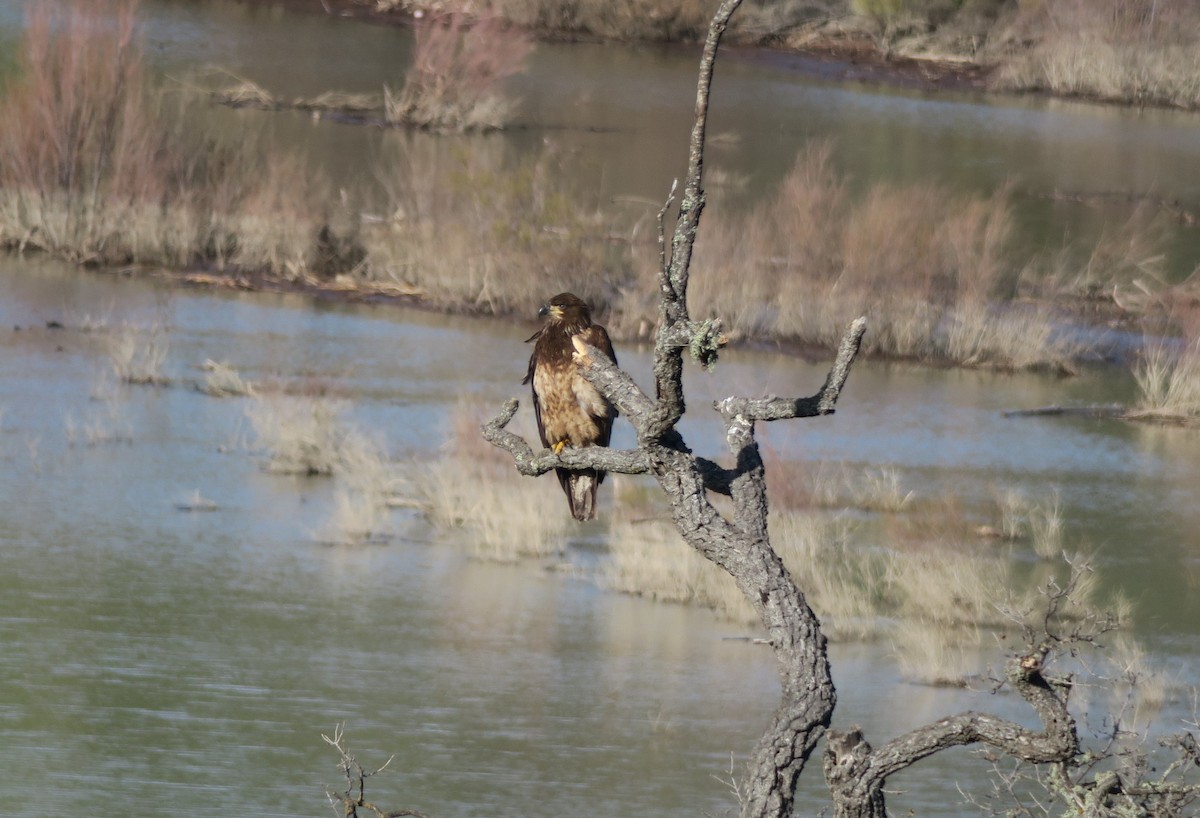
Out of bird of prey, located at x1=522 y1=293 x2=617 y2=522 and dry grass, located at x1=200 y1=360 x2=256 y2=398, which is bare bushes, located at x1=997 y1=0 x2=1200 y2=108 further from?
bird of prey, located at x1=522 y1=293 x2=617 y2=522

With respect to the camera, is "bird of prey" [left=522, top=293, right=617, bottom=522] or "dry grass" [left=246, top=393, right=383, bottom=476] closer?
"bird of prey" [left=522, top=293, right=617, bottom=522]

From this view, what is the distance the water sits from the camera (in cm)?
1011

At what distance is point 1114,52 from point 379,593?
27.6 m

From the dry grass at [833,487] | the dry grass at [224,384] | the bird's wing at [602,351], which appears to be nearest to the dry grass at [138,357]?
the dry grass at [224,384]

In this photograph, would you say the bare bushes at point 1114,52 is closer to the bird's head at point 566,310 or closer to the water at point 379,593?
the water at point 379,593

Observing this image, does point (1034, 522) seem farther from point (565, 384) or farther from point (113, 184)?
point (113, 184)

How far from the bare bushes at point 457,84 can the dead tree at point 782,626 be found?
2600cm

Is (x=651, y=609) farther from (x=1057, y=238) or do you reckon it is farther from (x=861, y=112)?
(x=861, y=112)

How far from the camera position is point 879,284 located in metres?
21.0

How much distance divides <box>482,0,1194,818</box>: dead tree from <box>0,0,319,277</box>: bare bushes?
1618cm

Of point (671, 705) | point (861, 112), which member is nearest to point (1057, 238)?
point (861, 112)

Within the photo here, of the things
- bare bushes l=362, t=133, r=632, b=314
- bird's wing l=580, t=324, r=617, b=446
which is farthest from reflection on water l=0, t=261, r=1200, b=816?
bird's wing l=580, t=324, r=617, b=446

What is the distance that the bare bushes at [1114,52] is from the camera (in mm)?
36656

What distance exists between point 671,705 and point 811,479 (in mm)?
3810
